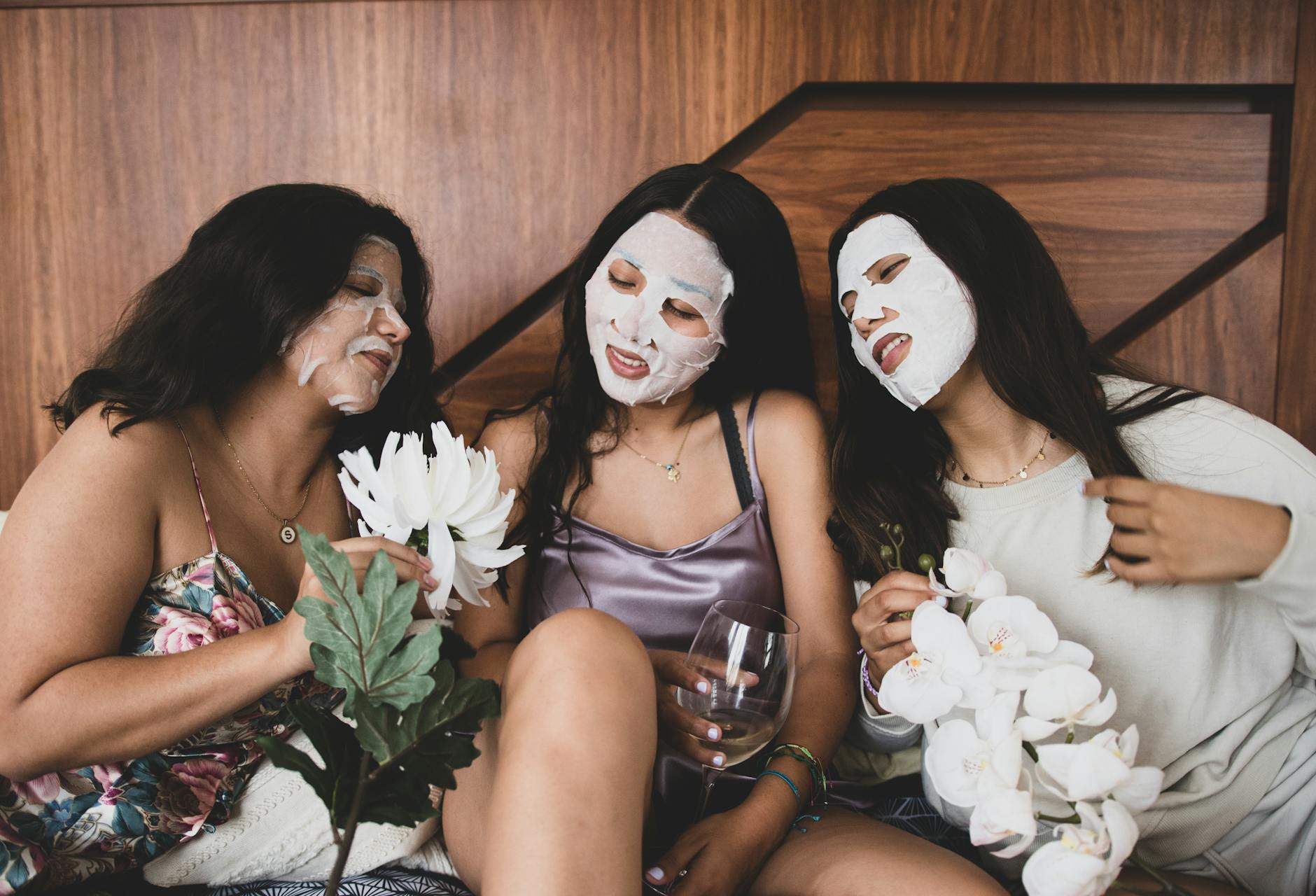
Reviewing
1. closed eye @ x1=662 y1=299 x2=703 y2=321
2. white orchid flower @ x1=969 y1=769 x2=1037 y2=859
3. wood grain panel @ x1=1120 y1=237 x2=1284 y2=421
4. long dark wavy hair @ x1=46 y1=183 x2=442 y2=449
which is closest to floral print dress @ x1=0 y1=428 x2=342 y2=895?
long dark wavy hair @ x1=46 y1=183 x2=442 y2=449

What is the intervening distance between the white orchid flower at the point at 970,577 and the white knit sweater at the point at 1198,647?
0.36 metres

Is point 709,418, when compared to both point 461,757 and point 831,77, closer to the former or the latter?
point 831,77

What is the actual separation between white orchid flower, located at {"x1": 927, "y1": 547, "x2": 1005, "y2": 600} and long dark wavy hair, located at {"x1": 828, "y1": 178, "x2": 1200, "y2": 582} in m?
0.34

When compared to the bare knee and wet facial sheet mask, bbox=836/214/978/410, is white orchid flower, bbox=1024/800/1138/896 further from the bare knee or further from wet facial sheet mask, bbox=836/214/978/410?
wet facial sheet mask, bbox=836/214/978/410

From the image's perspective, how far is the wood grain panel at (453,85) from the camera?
5.54 feet

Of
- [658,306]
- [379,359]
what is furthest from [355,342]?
[658,306]

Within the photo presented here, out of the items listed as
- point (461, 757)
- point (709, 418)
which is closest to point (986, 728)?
point (461, 757)

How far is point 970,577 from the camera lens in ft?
2.98

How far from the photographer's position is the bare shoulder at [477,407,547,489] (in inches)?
57.2

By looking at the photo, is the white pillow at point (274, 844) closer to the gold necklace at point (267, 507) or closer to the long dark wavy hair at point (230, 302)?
the gold necklace at point (267, 507)

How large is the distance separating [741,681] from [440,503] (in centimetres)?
36

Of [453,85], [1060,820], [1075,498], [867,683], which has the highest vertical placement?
[453,85]

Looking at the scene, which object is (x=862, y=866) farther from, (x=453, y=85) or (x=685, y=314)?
(x=453, y=85)

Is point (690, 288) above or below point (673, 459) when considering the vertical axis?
above
